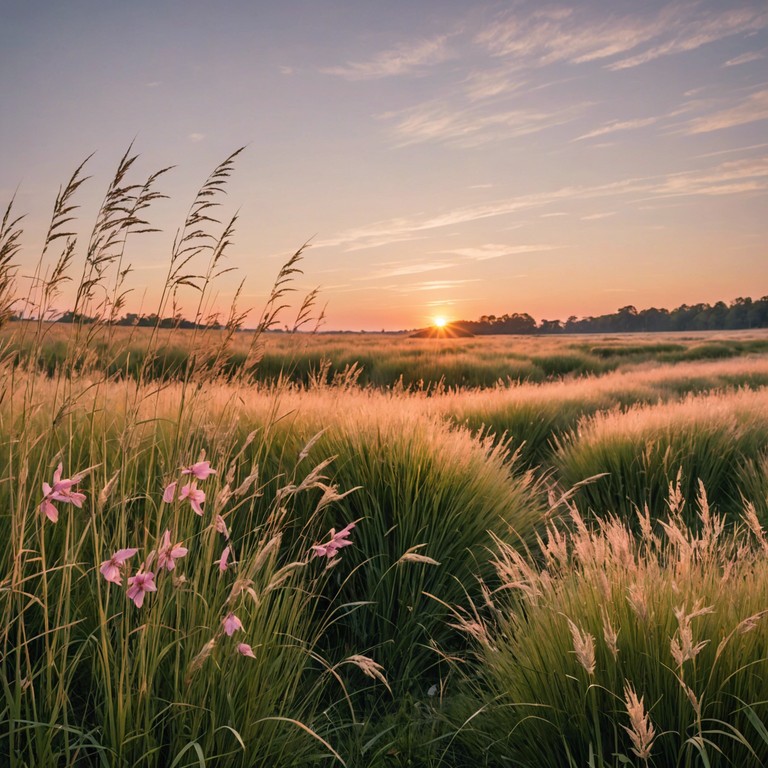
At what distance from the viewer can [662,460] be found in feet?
21.1

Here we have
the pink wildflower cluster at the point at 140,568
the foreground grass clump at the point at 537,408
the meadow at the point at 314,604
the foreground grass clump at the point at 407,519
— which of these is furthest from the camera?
the foreground grass clump at the point at 537,408

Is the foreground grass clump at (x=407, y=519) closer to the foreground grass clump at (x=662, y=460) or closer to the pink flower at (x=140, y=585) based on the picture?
the pink flower at (x=140, y=585)

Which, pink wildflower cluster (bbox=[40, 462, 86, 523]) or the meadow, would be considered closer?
pink wildflower cluster (bbox=[40, 462, 86, 523])

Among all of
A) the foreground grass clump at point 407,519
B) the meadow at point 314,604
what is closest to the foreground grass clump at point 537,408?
the foreground grass clump at point 407,519

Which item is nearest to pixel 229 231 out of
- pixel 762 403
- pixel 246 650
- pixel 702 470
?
pixel 246 650

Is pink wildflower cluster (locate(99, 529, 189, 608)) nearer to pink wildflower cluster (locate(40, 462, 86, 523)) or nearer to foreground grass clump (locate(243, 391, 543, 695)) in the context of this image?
pink wildflower cluster (locate(40, 462, 86, 523))

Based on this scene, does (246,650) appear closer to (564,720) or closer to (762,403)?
(564,720)

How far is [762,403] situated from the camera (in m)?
7.89

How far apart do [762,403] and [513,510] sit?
526 centimetres

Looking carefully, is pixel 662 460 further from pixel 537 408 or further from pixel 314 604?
pixel 314 604

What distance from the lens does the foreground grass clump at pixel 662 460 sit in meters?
6.14

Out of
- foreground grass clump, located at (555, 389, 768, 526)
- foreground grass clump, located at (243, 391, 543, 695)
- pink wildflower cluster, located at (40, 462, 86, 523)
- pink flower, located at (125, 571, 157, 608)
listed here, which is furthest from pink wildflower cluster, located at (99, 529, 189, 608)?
foreground grass clump, located at (555, 389, 768, 526)

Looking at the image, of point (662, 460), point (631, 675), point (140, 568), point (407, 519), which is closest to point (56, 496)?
point (140, 568)

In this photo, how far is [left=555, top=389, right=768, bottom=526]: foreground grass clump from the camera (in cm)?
614
